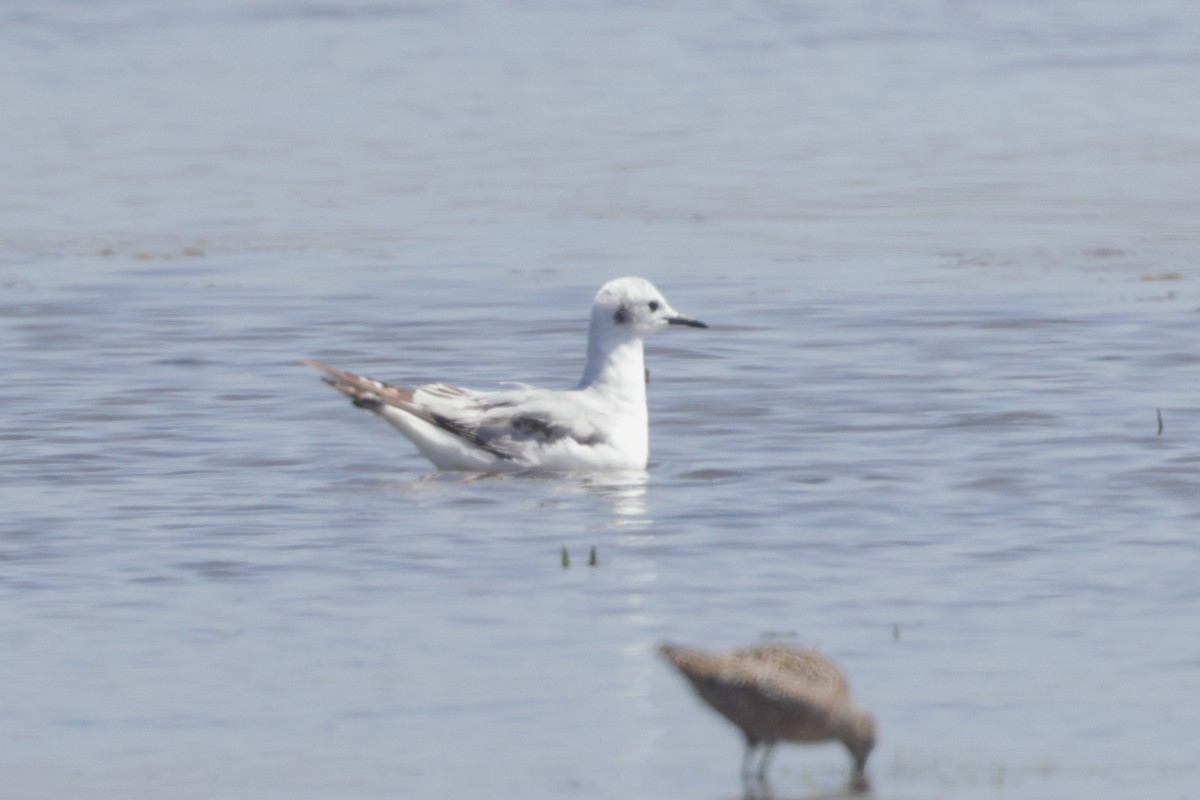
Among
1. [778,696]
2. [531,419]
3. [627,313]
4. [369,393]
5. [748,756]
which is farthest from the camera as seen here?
[627,313]

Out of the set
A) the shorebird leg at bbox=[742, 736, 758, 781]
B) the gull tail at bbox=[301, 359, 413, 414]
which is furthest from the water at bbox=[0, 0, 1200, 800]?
the gull tail at bbox=[301, 359, 413, 414]

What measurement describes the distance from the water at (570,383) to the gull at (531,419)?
0.17m

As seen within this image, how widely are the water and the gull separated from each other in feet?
0.55

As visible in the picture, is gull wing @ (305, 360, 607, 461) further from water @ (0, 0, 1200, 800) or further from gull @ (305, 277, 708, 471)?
water @ (0, 0, 1200, 800)

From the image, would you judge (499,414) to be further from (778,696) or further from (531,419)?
(778,696)

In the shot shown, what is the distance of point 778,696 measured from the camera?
683 cm

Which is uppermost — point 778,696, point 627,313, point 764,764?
point 627,313

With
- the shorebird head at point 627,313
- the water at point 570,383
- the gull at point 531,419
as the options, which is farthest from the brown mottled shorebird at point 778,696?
the shorebird head at point 627,313

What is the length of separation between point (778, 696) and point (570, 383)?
27.1ft

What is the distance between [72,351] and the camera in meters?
16.1

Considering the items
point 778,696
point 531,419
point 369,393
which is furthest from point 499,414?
point 778,696

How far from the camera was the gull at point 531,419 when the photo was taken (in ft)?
40.3

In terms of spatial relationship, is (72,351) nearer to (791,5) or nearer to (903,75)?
(903,75)

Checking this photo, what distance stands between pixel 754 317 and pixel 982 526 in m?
6.45
